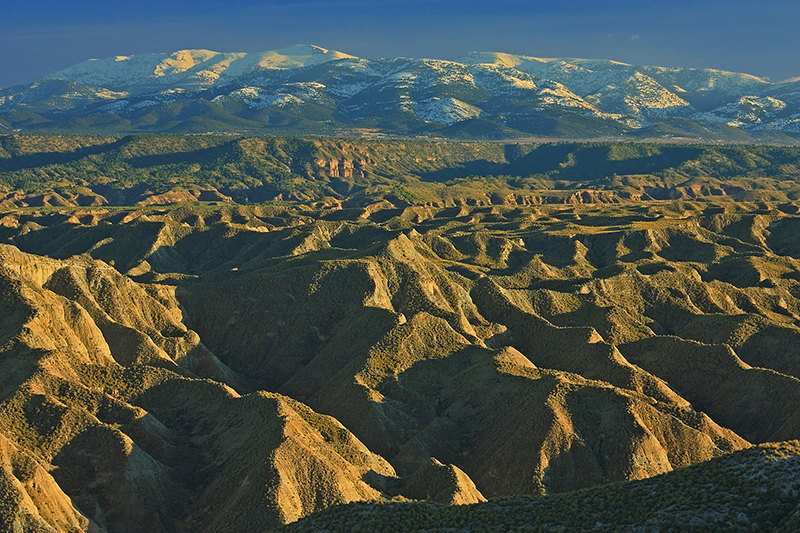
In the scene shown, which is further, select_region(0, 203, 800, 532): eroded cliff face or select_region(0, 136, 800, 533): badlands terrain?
select_region(0, 203, 800, 532): eroded cliff face

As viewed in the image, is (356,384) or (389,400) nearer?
(389,400)

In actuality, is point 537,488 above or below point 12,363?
→ below

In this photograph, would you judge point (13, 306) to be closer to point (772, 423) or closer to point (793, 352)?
point (772, 423)

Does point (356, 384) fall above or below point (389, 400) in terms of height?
above

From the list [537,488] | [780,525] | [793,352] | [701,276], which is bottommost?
[537,488]

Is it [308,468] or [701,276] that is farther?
[701,276]

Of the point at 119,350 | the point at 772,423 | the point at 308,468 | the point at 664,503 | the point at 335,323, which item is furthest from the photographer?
the point at 335,323

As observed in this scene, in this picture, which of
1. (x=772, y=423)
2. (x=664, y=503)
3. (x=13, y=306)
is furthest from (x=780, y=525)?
(x=13, y=306)

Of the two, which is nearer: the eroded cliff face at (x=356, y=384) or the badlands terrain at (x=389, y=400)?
the badlands terrain at (x=389, y=400)
